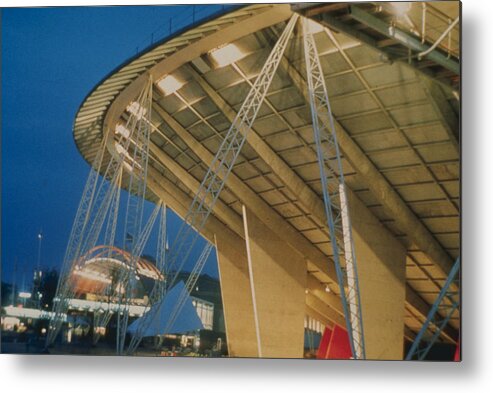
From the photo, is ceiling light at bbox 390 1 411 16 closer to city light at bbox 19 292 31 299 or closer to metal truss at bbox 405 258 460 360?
metal truss at bbox 405 258 460 360

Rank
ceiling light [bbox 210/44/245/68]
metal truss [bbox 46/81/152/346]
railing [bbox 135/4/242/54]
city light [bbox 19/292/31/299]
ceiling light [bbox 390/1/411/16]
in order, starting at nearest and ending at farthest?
1. ceiling light [bbox 390/1/411/16]
2. railing [bbox 135/4/242/54]
3. city light [bbox 19/292/31/299]
4. metal truss [bbox 46/81/152/346]
5. ceiling light [bbox 210/44/245/68]

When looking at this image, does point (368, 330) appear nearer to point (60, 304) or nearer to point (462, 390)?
point (462, 390)

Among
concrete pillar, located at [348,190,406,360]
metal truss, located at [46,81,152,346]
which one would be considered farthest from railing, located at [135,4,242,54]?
concrete pillar, located at [348,190,406,360]

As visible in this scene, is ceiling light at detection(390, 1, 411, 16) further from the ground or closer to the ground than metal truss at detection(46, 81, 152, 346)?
further from the ground

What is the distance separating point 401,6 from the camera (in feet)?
40.2

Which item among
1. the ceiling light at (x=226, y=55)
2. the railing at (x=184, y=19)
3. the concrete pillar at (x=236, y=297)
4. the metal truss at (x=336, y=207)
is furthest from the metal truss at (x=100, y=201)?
the metal truss at (x=336, y=207)

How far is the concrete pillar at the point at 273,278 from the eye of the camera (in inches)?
761

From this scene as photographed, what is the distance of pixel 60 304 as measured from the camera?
13.8 m

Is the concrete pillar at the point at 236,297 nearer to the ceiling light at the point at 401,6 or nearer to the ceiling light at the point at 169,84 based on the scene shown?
the ceiling light at the point at 169,84

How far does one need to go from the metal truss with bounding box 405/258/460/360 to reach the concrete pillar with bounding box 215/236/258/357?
3978 millimetres

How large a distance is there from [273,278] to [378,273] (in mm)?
5744

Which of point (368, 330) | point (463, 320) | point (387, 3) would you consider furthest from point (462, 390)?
point (387, 3)

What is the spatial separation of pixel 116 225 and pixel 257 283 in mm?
6871

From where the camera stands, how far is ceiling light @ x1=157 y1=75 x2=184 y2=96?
17078mm
